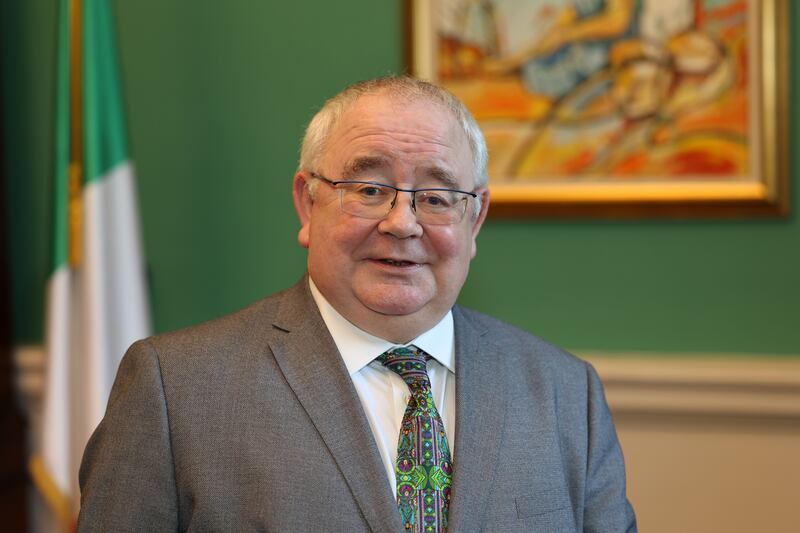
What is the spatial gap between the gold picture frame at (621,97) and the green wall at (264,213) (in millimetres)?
96

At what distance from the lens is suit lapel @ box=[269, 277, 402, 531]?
1804 mm

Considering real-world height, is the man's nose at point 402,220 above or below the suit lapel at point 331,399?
above

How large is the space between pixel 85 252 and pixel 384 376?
62.1 inches

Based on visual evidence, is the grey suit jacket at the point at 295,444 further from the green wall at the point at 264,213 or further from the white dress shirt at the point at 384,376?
the green wall at the point at 264,213

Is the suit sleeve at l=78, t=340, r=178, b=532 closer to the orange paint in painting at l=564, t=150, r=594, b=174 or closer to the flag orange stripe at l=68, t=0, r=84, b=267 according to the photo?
the flag orange stripe at l=68, t=0, r=84, b=267

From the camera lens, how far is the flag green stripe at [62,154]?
3.21 metres

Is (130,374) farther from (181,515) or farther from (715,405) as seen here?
(715,405)

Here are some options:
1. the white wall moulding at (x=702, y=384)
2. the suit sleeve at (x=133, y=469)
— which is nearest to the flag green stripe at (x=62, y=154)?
the suit sleeve at (x=133, y=469)

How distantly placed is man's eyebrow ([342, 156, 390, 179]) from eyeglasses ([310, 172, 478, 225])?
0.02m

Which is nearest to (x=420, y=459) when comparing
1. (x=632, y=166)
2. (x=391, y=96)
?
(x=391, y=96)

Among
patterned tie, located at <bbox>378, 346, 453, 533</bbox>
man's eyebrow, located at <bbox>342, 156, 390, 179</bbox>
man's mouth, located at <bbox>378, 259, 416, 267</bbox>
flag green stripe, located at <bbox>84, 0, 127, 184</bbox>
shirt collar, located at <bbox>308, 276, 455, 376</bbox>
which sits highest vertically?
flag green stripe, located at <bbox>84, 0, 127, 184</bbox>

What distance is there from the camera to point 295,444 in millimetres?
1843

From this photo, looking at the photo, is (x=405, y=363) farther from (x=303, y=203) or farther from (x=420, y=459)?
(x=303, y=203)

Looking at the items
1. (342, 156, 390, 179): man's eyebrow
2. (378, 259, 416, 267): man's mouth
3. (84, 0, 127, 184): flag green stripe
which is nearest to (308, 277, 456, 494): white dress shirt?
(378, 259, 416, 267): man's mouth
